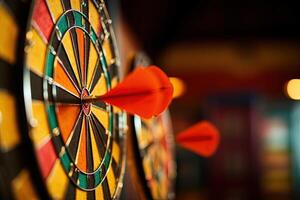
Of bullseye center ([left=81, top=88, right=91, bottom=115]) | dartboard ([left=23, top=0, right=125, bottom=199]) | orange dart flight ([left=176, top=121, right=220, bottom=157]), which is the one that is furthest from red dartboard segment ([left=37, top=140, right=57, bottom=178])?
orange dart flight ([left=176, top=121, right=220, bottom=157])

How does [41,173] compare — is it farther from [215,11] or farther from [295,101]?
[295,101]

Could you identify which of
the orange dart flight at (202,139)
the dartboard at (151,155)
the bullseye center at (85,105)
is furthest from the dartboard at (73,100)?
the orange dart flight at (202,139)

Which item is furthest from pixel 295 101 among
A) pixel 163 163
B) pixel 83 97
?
pixel 83 97

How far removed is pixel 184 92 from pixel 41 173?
6.32m

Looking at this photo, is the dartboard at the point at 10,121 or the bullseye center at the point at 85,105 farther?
the bullseye center at the point at 85,105

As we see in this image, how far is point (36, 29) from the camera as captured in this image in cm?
117

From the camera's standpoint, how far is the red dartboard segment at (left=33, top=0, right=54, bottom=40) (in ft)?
3.84

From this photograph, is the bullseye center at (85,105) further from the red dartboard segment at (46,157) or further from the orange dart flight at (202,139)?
the orange dart flight at (202,139)

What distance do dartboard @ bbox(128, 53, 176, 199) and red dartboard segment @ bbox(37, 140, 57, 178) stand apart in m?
0.93

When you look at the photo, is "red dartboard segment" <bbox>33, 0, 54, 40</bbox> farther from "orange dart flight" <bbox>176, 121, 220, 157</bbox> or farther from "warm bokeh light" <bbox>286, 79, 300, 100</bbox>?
"warm bokeh light" <bbox>286, 79, 300, 100</bbox>

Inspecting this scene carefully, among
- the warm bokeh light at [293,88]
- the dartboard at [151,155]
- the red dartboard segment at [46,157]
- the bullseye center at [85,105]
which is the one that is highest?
the warm bokeh light at [293,88]

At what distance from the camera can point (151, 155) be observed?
2420mm

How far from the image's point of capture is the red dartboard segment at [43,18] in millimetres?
1171

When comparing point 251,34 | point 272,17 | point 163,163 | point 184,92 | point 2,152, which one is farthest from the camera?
point 184,92
